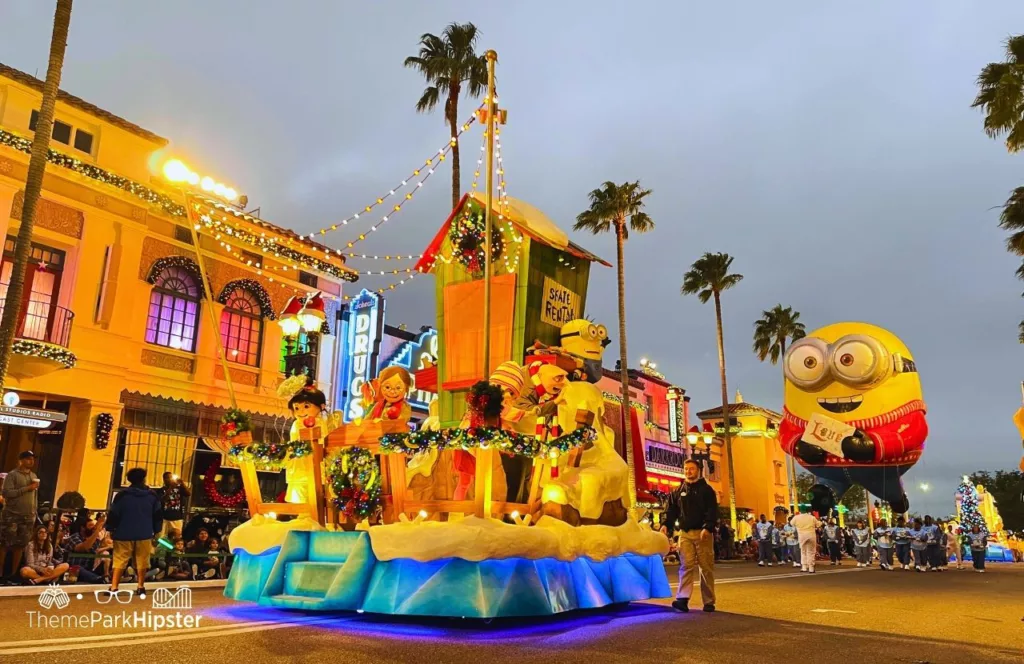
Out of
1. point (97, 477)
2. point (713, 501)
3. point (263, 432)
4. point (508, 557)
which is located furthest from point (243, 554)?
point (263, 432)

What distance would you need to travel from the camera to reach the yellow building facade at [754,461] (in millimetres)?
45812

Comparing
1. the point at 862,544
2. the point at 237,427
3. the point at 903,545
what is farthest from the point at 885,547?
the point at 237,427

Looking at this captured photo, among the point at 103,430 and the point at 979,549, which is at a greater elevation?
the point at 103,430

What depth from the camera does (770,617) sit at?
25.5 feet

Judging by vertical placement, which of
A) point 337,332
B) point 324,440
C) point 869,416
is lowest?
point 324,440

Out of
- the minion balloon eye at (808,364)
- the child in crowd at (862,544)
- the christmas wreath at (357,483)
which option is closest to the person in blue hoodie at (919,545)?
the child in crowd at (862,544)

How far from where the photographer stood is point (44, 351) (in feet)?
47.6

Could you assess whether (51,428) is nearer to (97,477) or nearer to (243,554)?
(97,477)

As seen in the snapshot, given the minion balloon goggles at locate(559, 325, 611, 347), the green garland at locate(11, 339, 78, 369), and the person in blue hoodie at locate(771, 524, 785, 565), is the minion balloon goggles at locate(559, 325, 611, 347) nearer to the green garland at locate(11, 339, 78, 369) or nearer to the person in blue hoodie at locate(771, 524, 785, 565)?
the green garland at locate(11, 339, 78, 369)

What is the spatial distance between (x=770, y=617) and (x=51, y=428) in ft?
49.8

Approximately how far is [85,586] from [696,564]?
8055mm

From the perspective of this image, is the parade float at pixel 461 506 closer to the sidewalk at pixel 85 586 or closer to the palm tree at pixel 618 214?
the sidewalk at pixel 85 586

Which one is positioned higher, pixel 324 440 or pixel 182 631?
pixel 324 440

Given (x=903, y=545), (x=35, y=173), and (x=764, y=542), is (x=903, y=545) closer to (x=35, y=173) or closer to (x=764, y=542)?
(x=764, y=542)
